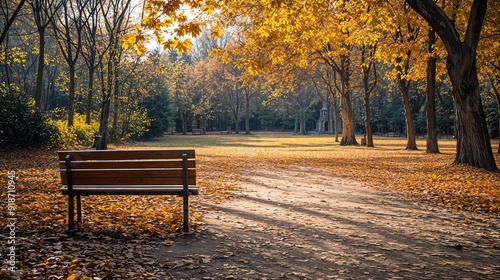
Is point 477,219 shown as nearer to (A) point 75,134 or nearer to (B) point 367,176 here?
(B) point 367,176

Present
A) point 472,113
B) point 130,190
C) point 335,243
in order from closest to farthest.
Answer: point 335,243
point 130,190
point 472,113

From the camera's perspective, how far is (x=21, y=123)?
17.4 metres

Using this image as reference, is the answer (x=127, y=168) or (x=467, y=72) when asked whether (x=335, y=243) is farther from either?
(x=467, y=72)

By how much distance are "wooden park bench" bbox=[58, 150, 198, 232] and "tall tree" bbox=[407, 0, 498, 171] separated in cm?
1001

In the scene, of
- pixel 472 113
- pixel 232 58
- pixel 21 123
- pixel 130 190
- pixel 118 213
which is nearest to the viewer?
pixel 130 190

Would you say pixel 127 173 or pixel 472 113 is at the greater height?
pixel 472 113

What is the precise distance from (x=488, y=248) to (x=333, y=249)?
1.94 meters

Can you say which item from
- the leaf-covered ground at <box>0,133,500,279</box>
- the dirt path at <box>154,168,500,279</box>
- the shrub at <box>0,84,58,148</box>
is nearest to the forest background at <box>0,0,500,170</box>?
the shrub at <box>0,84,58,148</box>

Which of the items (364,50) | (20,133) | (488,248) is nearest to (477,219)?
(488,248)

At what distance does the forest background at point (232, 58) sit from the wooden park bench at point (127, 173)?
11.9 ft

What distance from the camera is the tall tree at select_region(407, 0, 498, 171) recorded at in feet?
40.5

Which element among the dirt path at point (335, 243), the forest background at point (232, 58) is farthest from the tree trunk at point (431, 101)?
the dirt path at point (335, 243)

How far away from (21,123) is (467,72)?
55.6 feet

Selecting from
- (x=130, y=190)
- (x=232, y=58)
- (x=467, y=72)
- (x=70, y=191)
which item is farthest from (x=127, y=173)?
(x=232, y=58)
